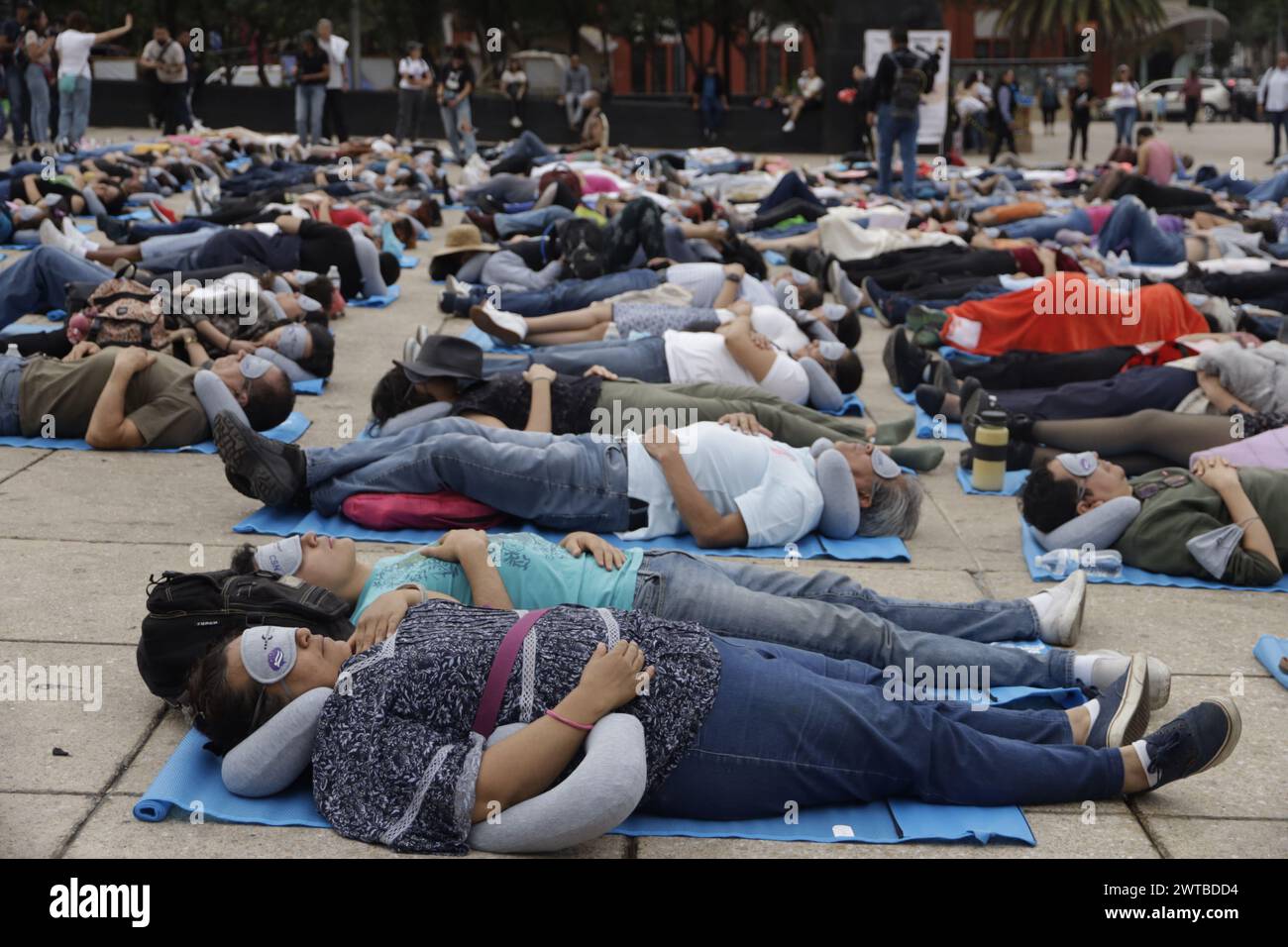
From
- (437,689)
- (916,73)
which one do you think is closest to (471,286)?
(437,689)

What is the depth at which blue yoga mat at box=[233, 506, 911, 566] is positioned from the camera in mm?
5609

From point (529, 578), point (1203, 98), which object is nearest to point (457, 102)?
point (529, 578)

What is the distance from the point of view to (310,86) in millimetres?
22422

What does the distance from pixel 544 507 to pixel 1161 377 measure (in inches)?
131

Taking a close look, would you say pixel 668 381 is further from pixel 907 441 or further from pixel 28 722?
pixel 28 722

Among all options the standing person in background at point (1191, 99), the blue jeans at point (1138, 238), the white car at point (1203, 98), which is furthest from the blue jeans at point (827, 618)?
the white car at point (1203, 98)

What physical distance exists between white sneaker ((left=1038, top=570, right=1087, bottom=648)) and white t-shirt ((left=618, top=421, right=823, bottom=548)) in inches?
46.2

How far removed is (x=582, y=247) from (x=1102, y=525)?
17.7 ft

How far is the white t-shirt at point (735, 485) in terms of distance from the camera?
554 cm

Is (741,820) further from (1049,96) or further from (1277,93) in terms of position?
(1049,96)

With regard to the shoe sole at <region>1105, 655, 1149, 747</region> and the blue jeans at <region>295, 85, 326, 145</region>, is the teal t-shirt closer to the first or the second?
the shoe sole at <region>1105, 655, 1149, 747</region>

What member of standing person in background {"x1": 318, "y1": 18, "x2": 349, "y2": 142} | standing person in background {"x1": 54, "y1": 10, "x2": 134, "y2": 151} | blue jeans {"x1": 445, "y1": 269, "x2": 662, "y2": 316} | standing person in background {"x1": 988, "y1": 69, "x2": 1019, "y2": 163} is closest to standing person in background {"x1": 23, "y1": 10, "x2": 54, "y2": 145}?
standing person in background {"x1": 54, "y1": 10, "x2": 134, "y2": 151}

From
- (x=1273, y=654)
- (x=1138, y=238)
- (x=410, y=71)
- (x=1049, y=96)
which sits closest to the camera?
(x=1273, y=654)
